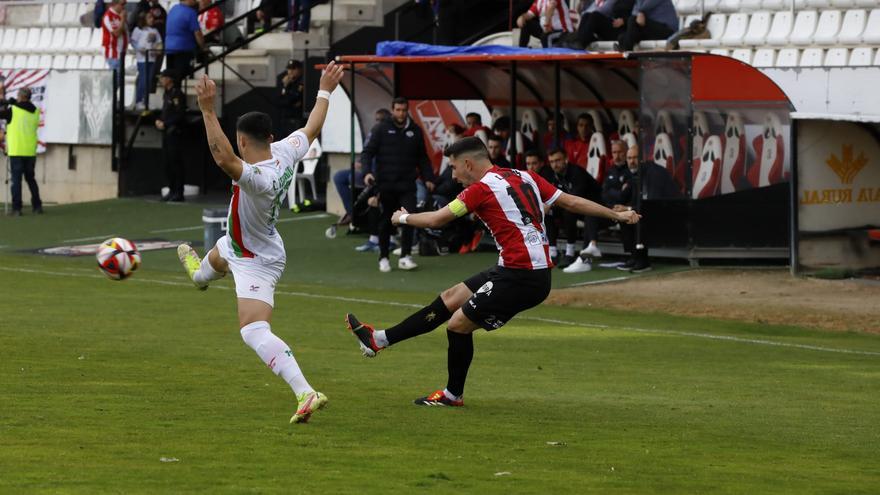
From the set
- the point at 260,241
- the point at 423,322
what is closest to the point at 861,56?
the point at 423,322

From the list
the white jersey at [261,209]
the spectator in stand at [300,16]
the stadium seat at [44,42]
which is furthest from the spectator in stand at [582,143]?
the stadium seat at [44,42]

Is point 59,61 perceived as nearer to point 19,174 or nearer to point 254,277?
point 19,174

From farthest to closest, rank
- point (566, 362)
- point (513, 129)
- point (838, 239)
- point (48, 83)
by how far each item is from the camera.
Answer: point (48, 83) → point (513, 129) → point (838, 239) → point (566, 362)

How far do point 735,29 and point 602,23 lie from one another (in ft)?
6.62

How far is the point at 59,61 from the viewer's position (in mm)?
38000

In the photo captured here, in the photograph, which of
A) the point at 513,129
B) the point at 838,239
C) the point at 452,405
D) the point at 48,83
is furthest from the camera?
the point at 48,83

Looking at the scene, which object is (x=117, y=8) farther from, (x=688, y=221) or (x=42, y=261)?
(x=688, y=221)

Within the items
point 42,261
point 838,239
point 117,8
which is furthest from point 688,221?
point 117,8

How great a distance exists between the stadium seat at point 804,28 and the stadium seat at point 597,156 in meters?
3.09

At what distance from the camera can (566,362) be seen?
13.5m

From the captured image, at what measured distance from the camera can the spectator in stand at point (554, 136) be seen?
22969 mm

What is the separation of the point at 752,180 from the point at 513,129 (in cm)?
358

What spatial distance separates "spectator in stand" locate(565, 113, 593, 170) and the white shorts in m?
14.2

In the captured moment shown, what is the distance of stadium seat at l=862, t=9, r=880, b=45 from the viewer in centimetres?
2173
